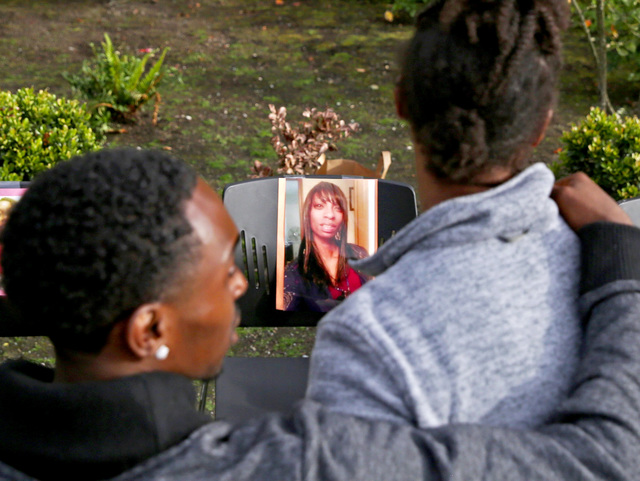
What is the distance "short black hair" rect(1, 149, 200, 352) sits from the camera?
1104 mm

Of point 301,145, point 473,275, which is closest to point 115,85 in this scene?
point 301,145

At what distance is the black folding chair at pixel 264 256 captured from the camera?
2.26 meters

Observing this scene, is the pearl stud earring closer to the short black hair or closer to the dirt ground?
the short black hair

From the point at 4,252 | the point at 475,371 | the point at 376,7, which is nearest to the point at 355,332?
the point at 475,371

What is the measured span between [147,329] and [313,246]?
3.67 feet

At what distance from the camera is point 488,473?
1.13 meters

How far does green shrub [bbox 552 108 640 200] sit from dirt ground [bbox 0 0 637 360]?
3.34 ft

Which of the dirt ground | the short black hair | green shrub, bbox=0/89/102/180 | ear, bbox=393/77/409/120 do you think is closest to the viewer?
the short black hair

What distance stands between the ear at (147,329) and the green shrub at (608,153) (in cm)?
301

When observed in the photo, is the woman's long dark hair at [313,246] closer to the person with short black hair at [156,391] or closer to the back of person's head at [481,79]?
the back of person's head at [481,79]

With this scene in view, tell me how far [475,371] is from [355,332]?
213mm

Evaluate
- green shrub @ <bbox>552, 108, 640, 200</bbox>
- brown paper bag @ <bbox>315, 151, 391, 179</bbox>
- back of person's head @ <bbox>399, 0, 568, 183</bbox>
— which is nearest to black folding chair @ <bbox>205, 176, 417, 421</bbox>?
brown paper bag @ <bbox>315, 151, 391, 179</bbox>

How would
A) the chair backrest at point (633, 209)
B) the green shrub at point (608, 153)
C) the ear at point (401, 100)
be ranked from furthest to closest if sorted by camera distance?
the green shrub at point (608, 153) → the chair backrest at point (633, 209) → the ear at point (401, 100)

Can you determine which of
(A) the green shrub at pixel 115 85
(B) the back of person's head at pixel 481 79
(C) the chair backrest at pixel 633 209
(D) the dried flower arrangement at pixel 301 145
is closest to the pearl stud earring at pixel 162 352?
(B) the back of person's head at pixel 481 79
